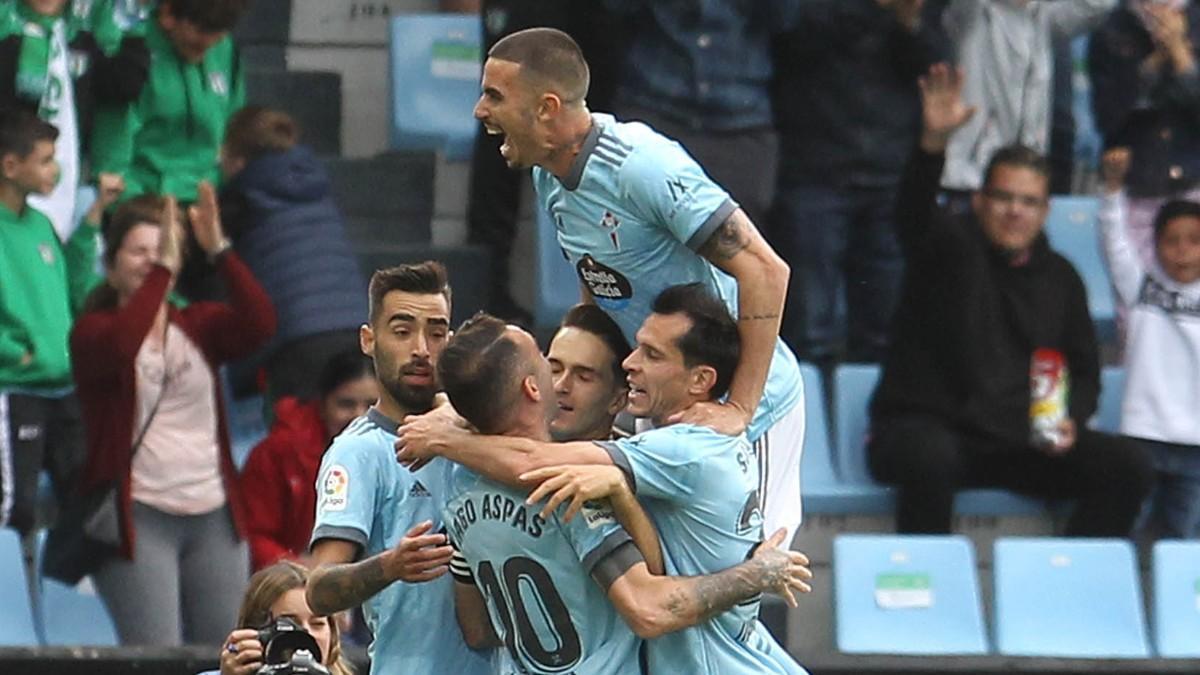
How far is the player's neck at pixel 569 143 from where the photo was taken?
547cm

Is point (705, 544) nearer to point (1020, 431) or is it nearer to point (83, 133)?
point (1020, 431)

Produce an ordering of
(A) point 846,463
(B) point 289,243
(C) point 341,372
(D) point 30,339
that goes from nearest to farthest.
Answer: (C) point 341,372, (D) point 30,339, (B) point 289,243, (A) point 846,463

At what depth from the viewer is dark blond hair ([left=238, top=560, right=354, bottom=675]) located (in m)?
5.50

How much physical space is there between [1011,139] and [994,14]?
0.45 meters

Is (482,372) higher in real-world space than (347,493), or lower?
higher

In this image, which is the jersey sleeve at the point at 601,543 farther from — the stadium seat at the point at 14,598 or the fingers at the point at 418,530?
the stadium seat at the point at 14,598

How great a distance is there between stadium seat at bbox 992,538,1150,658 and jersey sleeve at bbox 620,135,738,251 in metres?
3.43

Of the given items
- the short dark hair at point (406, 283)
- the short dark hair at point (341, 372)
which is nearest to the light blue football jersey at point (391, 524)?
the short dark hair at point (406, 283)

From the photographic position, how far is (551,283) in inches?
361

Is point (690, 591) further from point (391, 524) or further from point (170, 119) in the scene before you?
point (170, 119)

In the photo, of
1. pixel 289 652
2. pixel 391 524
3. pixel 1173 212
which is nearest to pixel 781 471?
pixel 391 524

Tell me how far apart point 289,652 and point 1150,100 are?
18.8 ft

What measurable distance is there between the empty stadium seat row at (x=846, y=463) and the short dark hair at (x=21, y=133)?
2558mm

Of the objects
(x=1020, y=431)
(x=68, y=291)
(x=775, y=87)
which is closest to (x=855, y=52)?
(x=775, y=87)
